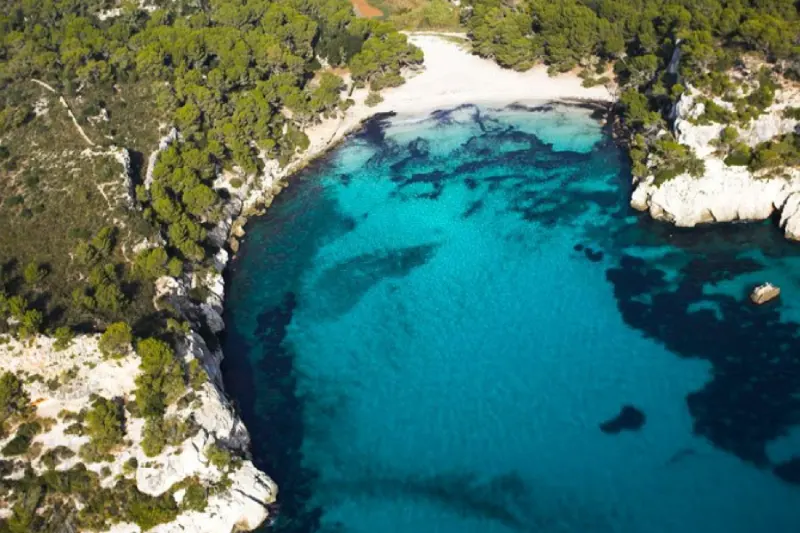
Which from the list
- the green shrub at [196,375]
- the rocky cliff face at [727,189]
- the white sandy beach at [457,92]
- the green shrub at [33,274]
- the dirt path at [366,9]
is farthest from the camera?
the dirt path at [366,9]

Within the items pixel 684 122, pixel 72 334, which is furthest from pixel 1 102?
pixel 684 122

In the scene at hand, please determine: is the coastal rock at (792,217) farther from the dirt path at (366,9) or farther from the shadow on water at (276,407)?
the dirt path at (366,9)

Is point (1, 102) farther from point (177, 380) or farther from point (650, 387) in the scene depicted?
point (650, 387)

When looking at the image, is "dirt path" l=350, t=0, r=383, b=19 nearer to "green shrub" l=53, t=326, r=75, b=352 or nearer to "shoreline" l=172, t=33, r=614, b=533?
"shoreline" l=172, t=33, r=614, b=533

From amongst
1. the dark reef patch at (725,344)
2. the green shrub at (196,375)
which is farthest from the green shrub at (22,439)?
the dark reef patch at (725,344)

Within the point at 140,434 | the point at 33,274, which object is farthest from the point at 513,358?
the point at 33,274

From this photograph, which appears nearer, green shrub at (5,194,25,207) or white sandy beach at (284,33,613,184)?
green shrub at (5,194,25,207)

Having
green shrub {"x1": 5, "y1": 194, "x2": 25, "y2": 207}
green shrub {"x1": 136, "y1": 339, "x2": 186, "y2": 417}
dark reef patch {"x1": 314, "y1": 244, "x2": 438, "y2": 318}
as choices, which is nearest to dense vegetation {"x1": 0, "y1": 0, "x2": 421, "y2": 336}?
green shrub {"x1": 5, "y1": 194, "x2": 25, "y2": 207}
